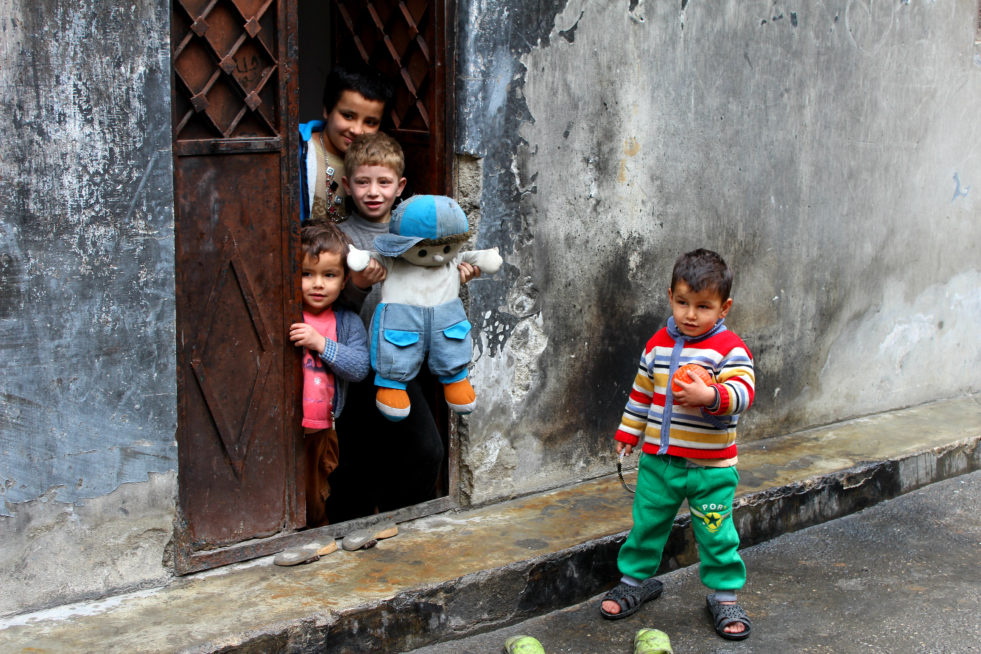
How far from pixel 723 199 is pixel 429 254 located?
6.22ft

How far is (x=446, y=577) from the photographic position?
3.66 m

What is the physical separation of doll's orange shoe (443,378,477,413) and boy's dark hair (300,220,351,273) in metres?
0.58

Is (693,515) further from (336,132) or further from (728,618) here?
(336,132)

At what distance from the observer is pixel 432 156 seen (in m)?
4.14

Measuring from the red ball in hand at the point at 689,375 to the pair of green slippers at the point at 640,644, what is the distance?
0.82 metres

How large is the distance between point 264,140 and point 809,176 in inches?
118

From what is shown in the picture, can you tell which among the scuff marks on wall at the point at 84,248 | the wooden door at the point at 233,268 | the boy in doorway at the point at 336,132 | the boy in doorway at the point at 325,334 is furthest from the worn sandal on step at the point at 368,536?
Answer: the boy in doorway at the point at 336,132

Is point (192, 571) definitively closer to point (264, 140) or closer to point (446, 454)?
point (446, 454)

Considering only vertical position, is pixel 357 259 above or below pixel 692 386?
above

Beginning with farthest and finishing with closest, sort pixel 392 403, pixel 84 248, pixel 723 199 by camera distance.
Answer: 1. pixel 723 199
2. pixel 392 403
3. pixel 84 248

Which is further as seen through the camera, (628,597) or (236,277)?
(628,597)

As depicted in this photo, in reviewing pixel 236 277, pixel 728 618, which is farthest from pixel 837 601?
pixel 236 277

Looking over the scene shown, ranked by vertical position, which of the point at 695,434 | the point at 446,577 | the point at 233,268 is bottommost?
the point at 446,577

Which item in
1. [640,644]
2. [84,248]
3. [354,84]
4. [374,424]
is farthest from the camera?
[374,424]
